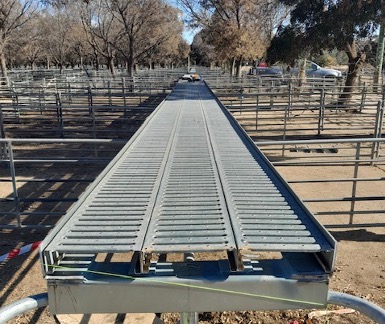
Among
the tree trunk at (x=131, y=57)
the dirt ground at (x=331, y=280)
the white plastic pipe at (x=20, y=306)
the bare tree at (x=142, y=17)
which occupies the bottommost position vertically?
the dirt ground at (x=331, y=280)

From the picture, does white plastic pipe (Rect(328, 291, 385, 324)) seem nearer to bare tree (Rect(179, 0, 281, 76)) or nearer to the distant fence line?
the distant fence line

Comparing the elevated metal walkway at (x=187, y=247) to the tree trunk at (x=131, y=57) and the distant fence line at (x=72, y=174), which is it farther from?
the tree trunk at (x=131, y=57)

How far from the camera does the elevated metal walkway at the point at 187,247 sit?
2.45m

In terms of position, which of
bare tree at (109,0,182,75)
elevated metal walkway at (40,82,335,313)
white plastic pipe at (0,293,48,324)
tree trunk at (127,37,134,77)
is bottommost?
white plastic pipe at (0,293,48,324)

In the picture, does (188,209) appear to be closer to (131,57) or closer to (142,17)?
(142,17)

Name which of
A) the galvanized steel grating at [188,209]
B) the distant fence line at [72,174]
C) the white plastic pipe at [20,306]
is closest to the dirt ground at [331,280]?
the distant fence line at [72,174]

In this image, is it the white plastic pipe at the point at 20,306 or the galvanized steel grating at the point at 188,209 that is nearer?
the white plastic pipe at the point at 20,306

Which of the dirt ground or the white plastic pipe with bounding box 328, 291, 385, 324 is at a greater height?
the white plastic pipe with bounding box 328, 291, 385, 324

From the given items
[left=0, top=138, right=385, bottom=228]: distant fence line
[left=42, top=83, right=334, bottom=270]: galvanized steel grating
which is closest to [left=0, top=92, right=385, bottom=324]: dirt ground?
[left=0, top=138, right=385, bottom=228]: distant fence line

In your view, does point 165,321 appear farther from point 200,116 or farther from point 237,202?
point 200,116

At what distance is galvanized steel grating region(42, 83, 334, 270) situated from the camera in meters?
2.63

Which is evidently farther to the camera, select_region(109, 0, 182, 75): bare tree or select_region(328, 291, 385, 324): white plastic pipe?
select_region(109, 0, 182, 75): bare tree

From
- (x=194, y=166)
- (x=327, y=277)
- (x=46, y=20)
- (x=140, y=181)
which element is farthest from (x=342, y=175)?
(x=46, y=20)

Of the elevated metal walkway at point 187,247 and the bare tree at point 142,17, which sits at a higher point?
the bare tree at point 142,17
